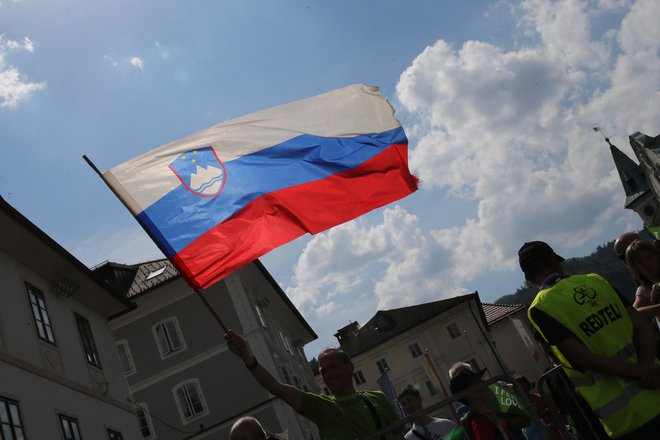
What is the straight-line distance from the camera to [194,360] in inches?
1218

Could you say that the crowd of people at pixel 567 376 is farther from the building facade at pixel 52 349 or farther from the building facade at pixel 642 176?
the building facade at pixel 642 176

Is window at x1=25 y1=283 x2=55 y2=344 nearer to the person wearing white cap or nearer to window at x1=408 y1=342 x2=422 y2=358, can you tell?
the person wearing white cap

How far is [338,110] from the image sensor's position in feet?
25.7

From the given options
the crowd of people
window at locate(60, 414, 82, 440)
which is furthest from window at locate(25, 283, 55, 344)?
the crowd of people

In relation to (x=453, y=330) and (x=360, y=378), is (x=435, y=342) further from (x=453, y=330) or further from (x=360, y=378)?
(x=360, y=378)

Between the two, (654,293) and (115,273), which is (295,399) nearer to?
(654,293)

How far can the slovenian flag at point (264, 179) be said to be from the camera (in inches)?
238

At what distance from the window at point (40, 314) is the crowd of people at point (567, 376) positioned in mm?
13122

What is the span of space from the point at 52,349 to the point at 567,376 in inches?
577

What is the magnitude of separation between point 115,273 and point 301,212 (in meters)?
29.7

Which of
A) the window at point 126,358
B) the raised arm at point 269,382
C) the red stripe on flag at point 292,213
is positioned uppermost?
the window at point 126,358

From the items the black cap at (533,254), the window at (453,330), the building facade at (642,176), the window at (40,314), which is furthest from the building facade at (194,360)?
the building facade at (642,176)

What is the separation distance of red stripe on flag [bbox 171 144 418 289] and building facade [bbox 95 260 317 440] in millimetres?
23258

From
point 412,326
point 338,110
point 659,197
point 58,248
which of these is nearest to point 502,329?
point 412,326
